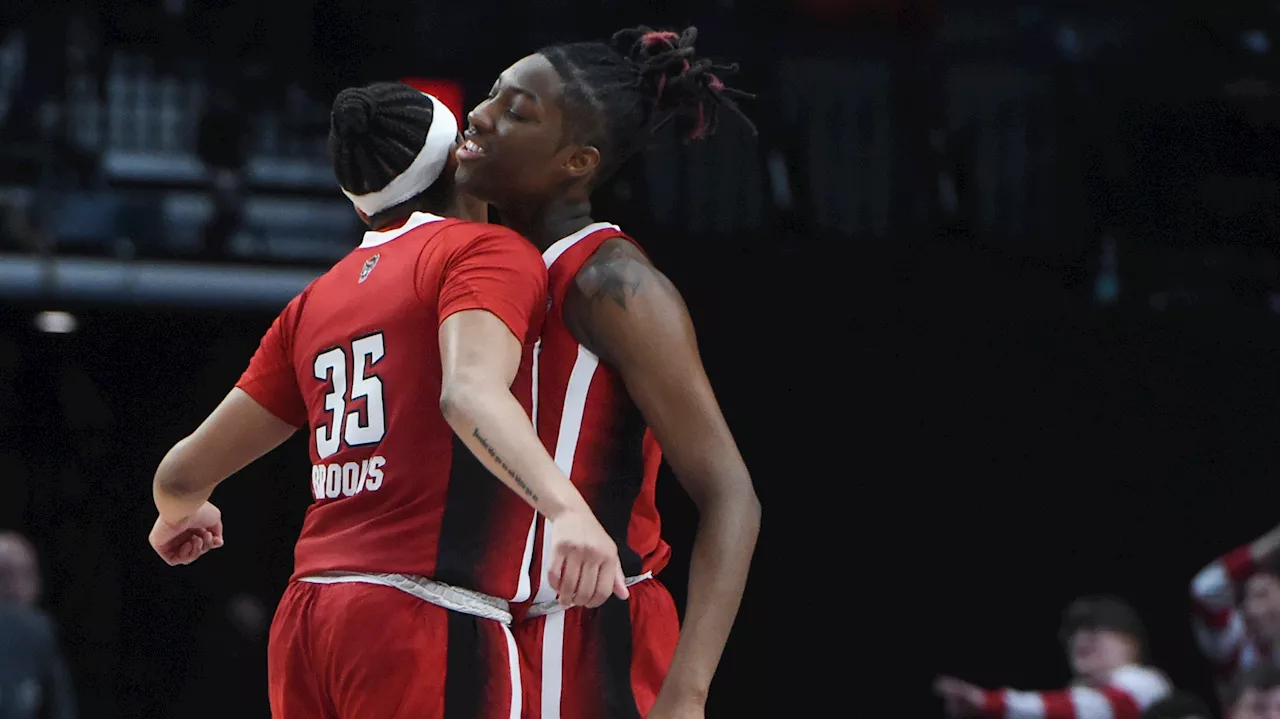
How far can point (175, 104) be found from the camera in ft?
26.0

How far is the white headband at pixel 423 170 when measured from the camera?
106 inches

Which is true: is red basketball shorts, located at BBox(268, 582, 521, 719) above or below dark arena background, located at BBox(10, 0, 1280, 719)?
above

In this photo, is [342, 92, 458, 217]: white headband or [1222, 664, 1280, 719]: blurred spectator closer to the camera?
[342, 92, 458, 217]: white headband

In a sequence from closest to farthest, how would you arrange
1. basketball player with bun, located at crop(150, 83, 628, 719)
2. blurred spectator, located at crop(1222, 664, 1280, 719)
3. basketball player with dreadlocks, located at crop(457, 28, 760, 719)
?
basketball player with bun, located at crop(150, 83, 628, 719) < basketball player with dreadlocks, located at crop(457, 28, 760, 719) < blurred spectator, located at crop(1222, 664, 1280, 719)

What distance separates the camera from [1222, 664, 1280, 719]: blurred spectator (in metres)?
4.40

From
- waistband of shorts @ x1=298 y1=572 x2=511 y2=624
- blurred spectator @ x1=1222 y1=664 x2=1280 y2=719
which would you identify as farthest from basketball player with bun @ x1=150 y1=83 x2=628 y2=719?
blurred spectator @ x1=1222 y1=664 x2=1280 y2=719

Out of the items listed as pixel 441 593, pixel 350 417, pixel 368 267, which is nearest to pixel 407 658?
pixel 441 593

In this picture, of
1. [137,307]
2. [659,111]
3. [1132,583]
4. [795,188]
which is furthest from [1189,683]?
[659,111]

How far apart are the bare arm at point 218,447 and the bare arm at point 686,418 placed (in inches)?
23.4

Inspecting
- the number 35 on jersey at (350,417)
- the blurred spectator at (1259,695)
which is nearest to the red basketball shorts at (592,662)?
the number 35 on jersey at (350,417)

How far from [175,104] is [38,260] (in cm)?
106

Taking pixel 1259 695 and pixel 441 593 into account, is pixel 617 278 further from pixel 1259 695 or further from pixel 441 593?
pixel 1259 695

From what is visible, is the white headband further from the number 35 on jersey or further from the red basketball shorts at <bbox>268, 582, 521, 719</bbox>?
the red basketball shorts at <bbox>268, 582, 521, 719</bbox>

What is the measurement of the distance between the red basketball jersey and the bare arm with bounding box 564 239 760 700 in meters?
0.11
